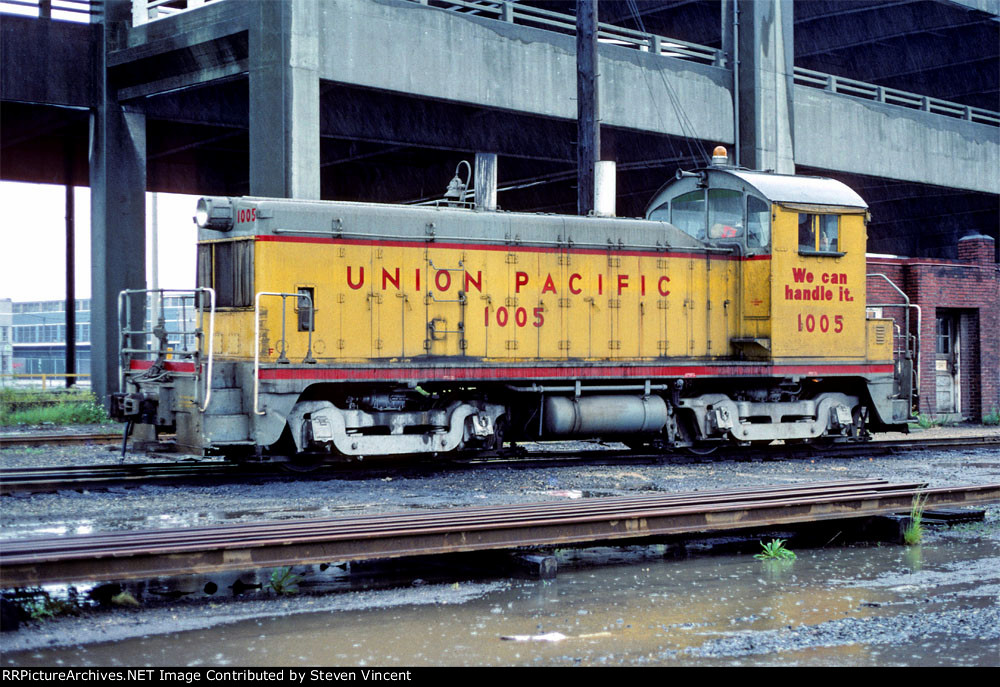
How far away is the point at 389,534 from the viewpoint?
6.96m

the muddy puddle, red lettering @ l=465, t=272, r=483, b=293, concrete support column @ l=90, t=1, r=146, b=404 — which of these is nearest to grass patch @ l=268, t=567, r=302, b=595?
the muddy puddle

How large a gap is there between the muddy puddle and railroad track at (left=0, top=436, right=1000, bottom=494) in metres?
4.27

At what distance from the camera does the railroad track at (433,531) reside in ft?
20.2

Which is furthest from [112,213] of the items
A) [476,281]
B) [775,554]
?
[775,554]

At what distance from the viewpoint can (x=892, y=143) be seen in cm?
2880

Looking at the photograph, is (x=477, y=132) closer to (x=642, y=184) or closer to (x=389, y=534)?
(x=642, y=184)

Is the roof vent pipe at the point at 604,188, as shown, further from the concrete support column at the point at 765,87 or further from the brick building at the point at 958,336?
the concrete support column at the point at 765,87

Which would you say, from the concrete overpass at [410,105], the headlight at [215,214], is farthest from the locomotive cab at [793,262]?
the concrete overpass at [410,105]

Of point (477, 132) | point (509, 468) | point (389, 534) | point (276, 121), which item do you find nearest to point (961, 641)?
point (389, 534)

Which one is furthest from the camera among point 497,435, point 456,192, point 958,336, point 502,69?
point 958,336

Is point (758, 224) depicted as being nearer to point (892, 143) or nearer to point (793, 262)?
point (793, 262)

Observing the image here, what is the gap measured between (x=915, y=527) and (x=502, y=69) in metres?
13.9

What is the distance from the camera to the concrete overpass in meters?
18.0

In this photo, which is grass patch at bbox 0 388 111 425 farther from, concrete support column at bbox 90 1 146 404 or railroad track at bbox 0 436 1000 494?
railroad track at bbox 0 436 1000 494
